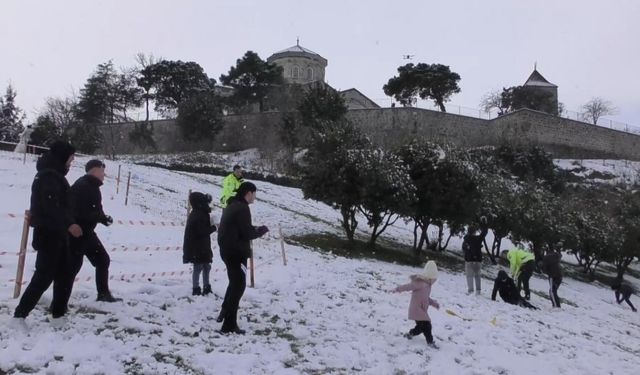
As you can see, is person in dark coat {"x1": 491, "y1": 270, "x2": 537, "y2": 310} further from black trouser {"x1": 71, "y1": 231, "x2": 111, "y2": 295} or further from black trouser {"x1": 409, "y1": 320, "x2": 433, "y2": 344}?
black trouser {"x1": 71, "y1": 231, "x2": 111, "y2": 295}

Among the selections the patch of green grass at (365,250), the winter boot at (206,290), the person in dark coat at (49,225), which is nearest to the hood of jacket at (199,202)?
the winter boot at (206,290)

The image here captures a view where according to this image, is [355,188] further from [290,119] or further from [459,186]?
[290,119]

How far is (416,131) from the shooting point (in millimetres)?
45688

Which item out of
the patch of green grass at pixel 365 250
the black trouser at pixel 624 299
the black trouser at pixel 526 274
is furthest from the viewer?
the black trouser at pixel 624 299

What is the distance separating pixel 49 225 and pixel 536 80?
69.6 metres

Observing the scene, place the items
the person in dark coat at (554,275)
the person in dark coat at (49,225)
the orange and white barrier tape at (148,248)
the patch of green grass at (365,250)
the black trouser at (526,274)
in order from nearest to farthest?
the person in dark coat at (49,225), the orange and white barrier tape at (148,248), the black trouser at (526,274), the person in dark coat at (554,275), the patch of green grass at (365,250)

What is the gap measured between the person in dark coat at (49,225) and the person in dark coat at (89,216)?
0.35 metres

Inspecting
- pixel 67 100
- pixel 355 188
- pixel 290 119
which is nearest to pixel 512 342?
pixel 355 188

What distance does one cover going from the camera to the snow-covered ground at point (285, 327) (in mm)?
5422

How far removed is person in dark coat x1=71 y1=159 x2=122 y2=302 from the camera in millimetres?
5898

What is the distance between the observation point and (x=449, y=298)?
38.5 feet

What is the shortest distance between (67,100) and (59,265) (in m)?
52.9

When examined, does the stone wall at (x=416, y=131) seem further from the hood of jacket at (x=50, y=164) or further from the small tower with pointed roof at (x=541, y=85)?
the hood of jacket at (x=50, y=164)

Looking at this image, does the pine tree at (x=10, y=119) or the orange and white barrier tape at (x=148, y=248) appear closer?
the orange and white barrier tape at (x=148, y=248)
